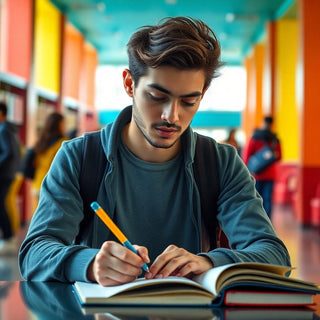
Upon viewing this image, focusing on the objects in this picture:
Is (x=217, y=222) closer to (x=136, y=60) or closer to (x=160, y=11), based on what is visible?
(x=136, y=60)

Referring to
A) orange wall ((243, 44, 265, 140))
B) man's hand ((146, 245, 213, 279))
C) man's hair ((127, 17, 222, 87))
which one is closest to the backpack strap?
man's hair ((127, 17, 222, 87))

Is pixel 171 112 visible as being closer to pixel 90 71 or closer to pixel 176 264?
pixel 176 264

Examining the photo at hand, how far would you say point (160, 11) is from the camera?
13203 mm

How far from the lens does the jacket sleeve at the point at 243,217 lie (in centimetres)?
157

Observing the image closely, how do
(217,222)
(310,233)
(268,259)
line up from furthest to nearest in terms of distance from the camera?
(310,233) → (217,222) → (268,259)

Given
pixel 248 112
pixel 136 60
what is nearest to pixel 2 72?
pixel 136 60

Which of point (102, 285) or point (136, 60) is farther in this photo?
point (136, 60)

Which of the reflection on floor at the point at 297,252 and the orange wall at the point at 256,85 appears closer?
the reflection on floor at the point at 297,252

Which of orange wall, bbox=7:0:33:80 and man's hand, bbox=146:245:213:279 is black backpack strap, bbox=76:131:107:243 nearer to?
man's hand, bbox=146:245:213:279

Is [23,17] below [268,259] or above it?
above

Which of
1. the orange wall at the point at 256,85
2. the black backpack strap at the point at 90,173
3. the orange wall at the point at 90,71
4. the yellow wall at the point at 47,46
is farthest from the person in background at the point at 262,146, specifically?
the orange wall at the point at 90,71

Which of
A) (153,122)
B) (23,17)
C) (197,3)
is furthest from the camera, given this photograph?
(197,3)

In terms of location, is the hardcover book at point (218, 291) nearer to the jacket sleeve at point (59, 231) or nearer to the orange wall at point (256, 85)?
the jacket sleeve at point (59, 231)

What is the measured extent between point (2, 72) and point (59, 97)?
4.15 meters
